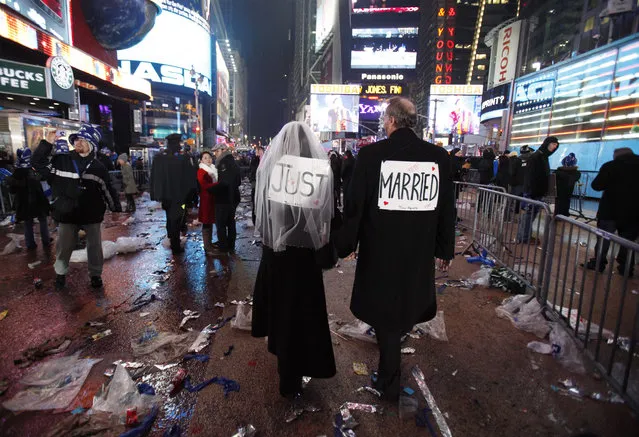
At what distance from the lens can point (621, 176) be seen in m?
5.59

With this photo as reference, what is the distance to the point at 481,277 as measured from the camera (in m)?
5.43

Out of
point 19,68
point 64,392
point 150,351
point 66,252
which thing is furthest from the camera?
point 19,68

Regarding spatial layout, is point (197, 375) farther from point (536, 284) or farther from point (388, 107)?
point (536, 284)

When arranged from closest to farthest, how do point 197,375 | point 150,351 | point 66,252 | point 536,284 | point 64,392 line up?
point 64,392, point 197,375, point 150,351, point 536,284, point 66,252

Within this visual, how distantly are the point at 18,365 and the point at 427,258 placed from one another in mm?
3595

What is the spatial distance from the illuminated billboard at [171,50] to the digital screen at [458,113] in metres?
42.6

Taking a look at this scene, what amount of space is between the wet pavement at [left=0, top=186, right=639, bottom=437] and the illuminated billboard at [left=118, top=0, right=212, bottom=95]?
59.4 metres

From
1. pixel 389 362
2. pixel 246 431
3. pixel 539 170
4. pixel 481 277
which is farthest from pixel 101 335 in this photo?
pixel 539 170

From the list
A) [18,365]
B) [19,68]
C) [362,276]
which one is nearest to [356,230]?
[362,276]

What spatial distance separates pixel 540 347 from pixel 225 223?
210 inches

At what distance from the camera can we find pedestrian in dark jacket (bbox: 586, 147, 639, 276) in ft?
17.9

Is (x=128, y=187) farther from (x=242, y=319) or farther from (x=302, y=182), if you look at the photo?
(x=302, y=182)

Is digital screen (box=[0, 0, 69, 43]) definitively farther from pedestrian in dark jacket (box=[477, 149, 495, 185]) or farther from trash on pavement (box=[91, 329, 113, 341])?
pedestrian in dark jacket (box=[477, 149, 495, 185])

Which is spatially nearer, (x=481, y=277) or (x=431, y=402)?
(x=431, y=402)
